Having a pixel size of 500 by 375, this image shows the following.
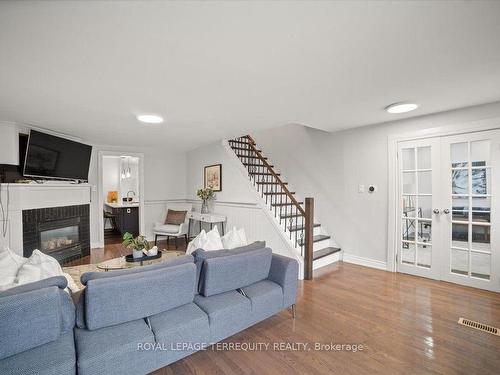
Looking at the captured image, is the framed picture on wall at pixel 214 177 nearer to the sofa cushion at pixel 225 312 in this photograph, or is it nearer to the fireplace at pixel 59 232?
the fireplace at pixel 59 232

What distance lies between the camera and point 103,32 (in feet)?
4.97

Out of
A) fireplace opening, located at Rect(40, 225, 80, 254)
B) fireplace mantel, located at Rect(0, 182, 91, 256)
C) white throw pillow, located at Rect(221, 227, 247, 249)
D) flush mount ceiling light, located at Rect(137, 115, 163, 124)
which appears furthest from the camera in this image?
fireplace opening, located at Rect(40, 225, 80, 254)

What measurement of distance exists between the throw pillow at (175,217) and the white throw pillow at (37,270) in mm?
3702

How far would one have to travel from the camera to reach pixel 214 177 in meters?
5.51

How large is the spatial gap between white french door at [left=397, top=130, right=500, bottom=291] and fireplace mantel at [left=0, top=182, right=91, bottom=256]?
565 centimetres

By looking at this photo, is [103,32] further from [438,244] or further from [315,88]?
[438,244]

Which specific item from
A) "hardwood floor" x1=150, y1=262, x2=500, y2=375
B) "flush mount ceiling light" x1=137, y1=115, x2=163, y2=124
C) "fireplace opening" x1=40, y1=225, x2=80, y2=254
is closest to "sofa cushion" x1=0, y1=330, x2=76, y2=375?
"hardwood floor" x1=150, y1=262, x2=500, y2=375

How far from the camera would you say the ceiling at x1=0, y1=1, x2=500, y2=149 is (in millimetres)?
1367

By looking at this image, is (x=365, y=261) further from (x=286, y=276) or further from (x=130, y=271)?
(x=130, y=271)

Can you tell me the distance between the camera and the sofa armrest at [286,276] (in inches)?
91.7

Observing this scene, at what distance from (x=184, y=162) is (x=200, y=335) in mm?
5399

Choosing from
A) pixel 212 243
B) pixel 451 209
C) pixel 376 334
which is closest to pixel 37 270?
pixel 212 243

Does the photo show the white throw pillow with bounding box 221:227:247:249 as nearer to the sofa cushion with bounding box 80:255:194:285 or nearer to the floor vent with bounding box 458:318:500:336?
the sofa cushion with bounding box 80:255:194:285

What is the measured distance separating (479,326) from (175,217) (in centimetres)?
518
